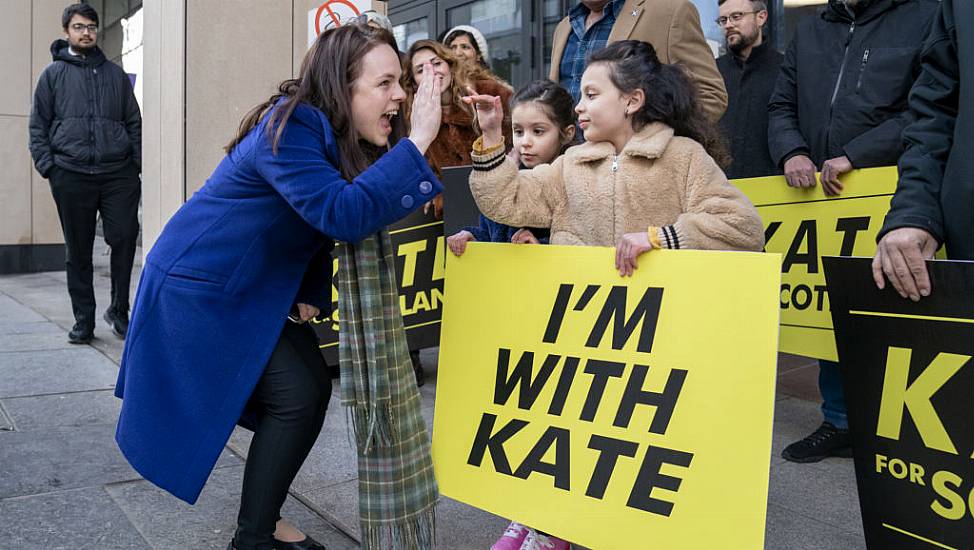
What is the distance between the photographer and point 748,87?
14.0 feet

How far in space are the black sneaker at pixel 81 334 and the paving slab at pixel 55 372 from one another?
135 mm

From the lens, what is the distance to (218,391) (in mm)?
2418

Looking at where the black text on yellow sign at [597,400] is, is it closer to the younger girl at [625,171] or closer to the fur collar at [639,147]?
the younger girl at [625,171]

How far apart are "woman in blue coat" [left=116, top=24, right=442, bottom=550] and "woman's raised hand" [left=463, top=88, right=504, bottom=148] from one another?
119 mm

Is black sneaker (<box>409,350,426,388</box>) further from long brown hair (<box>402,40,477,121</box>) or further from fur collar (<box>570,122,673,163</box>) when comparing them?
fur collar (<box>570,122,673,163</box>)

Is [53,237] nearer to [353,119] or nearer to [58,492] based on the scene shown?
[58,492]

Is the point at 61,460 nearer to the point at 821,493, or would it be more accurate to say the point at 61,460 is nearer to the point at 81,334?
the point at 81,334

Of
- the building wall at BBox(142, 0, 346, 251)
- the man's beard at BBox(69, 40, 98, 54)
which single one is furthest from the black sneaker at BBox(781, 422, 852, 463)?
the man's beard at BBox(69, 40, 98, 54)

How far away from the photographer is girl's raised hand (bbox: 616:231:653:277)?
2268 mm

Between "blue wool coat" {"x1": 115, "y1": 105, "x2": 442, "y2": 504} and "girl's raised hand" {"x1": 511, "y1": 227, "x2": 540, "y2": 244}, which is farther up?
"girl's raised hand" {"x1": 511, "y1": 227, "x2": 540, "y2": 244}

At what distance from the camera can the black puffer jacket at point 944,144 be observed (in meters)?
2.01

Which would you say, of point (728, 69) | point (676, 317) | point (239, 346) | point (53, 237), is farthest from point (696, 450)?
point (53, 237)

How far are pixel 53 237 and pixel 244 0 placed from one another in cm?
668

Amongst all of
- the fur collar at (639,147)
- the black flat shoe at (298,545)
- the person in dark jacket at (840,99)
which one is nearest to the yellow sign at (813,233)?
the person in dark jacket at (840,99)
